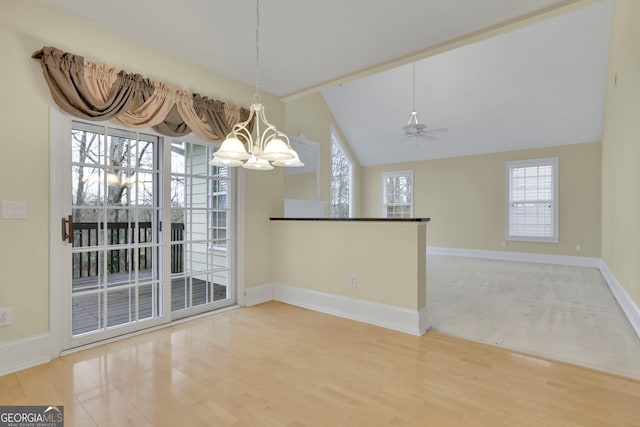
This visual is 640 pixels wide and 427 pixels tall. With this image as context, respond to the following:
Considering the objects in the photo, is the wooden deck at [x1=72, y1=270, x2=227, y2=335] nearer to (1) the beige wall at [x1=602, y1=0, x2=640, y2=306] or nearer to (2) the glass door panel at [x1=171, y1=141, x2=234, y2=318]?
(2) the glass door panel at [x1=171, y1=141, x2=234, y2=318]

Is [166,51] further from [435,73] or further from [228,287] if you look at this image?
[435,73]

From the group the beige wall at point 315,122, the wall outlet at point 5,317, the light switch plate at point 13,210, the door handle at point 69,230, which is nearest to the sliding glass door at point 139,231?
the door handle at point 69,230

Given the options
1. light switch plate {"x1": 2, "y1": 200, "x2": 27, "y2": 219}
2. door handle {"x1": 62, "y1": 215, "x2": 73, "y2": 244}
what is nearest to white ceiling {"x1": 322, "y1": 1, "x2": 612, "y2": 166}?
door handle {"x1": 62, "y1": 215, "x2": 73, "y2": 244}

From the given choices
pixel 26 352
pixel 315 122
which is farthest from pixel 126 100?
pixel 315 122

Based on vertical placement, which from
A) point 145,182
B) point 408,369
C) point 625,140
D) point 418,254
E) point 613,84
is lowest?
point 408,369

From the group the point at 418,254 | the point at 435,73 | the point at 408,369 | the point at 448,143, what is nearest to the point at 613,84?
the point at 435,73

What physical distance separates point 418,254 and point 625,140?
3.08m

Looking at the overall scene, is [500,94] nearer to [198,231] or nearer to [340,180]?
[340,180]

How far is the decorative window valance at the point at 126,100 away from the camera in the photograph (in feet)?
7.88

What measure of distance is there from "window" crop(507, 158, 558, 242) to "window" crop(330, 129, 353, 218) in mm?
4014

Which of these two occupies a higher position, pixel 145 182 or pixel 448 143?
pixel 448 143

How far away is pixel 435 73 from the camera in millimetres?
6398

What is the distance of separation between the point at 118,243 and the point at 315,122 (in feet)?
16.1

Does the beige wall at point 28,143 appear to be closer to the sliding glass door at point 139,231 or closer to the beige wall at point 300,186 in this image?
the sliding glass door at point 139,231
